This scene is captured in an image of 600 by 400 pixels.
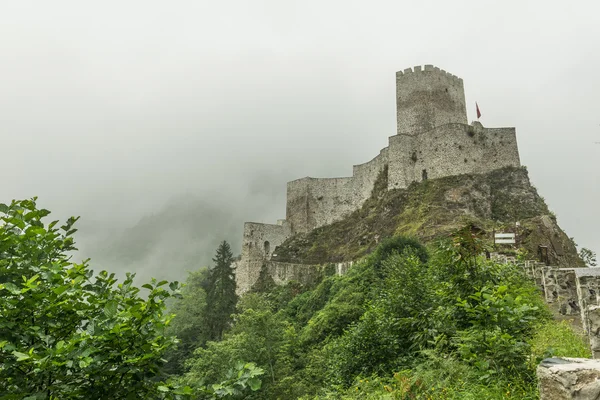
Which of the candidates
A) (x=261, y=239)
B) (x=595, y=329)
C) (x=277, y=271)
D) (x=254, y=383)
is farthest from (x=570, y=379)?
(x=261, y=239)

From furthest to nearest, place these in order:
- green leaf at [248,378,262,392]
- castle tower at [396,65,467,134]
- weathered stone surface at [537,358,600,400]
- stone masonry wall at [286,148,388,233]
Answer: stone masonry wall at [286,148,388,233] → castle tower at [396,65,467,134] → green leaf at [248,378,262,392] → weathered stone surface at [537,358,600,400]

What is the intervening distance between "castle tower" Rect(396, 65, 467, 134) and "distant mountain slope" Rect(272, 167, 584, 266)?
7.16 meters

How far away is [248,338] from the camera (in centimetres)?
2700

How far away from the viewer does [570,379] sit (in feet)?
15.0

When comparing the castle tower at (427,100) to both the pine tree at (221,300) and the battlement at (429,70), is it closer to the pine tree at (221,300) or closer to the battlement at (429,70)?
the battlement at (429,70)

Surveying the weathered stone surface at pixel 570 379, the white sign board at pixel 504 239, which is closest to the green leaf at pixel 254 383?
the weathered stone surface at pixel 570 379

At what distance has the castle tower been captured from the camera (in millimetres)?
47531

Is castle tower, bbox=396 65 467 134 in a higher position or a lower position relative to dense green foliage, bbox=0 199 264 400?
higher

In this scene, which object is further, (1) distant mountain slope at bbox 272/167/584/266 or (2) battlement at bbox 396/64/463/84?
(2) battlement at bbox 396/64/463/84

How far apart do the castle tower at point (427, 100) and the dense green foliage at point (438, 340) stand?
83.4 feet

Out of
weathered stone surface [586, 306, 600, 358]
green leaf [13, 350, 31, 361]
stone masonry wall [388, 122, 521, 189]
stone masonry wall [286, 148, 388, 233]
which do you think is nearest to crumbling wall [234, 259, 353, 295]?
stone masonry wall [286, 148, 388, 233]

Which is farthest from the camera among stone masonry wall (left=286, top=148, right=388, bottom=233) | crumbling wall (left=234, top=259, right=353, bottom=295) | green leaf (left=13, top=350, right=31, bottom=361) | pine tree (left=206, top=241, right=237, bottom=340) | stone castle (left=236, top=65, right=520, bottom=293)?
stone masonry wall (left=286, top=148, right=388, bottom=233)

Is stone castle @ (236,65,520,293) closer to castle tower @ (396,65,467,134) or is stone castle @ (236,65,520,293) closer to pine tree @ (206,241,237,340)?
castle tower @ (396,65,467,134)

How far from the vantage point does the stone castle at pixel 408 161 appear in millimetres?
42281
